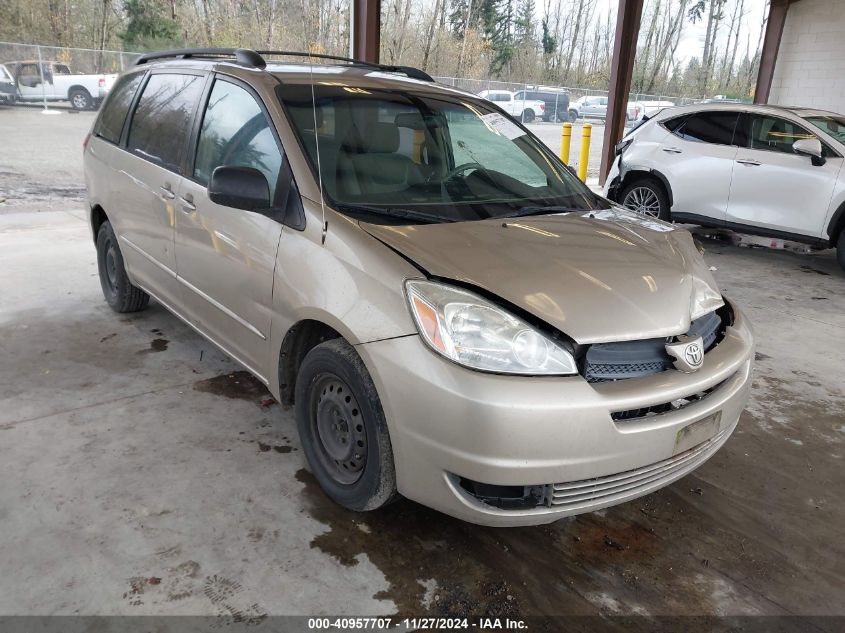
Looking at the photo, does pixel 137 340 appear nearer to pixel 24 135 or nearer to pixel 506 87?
pixel 24 135

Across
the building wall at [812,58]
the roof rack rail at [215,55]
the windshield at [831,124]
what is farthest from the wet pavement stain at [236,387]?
the building wall at [812,58]

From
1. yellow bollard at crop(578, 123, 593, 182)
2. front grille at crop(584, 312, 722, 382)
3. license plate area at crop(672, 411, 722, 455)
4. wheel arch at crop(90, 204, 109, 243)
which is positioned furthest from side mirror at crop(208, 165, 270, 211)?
yellow bollard at crop(578, 123, 593, 182)

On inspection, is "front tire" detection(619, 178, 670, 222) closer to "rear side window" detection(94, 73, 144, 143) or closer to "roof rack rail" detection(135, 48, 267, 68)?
"roof rack rail" detection(135, 48, 267, 68)

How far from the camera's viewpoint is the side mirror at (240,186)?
2479 millimetres

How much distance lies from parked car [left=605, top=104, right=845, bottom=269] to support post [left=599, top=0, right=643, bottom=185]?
2919 millimetres

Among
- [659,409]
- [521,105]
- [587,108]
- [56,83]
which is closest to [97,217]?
[659,409]

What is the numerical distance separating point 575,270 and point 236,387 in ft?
6.76

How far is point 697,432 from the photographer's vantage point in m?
2.21

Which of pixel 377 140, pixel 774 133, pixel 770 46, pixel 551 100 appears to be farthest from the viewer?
pixel 551 100

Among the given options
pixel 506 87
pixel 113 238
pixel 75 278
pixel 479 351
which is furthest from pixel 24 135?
pixel 479 351

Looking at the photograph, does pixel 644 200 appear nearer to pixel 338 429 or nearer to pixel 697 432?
pixel 697 432

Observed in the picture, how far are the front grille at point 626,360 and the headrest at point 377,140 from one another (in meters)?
1.34

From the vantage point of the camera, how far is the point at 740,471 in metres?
2.95

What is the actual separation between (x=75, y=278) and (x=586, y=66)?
25.0 meters
